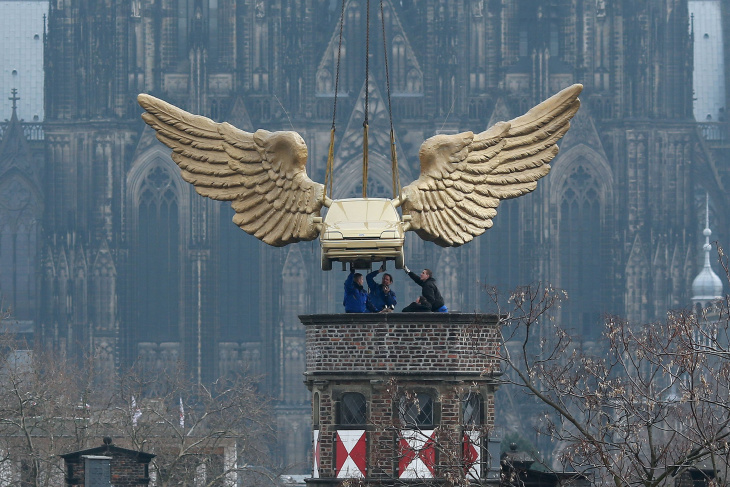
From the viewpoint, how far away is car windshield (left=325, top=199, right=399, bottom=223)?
25.1m

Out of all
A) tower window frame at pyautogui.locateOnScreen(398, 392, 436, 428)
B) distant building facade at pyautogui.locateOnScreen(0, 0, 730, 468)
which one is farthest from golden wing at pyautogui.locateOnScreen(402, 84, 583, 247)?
distant building facade at pyautogui.locateOnScreen(0, 0, 730, 468)

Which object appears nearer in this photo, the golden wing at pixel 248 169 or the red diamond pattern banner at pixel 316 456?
the red diamond pattern banner at pixel 316 456

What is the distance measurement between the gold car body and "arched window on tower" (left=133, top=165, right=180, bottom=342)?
70691 millimetres

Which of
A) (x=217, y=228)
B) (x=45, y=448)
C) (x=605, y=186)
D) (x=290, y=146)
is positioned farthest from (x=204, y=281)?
(x=290, y=146)

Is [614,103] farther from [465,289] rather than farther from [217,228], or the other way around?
[217,228]

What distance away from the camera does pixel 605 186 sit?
9500cm

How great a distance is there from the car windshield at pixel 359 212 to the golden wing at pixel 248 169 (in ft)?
2.69

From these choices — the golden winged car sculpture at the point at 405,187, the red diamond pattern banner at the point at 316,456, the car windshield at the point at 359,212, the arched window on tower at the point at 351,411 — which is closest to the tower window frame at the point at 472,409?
the arched window on tower at the point at 351,411

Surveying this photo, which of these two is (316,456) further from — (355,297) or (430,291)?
(430,291)

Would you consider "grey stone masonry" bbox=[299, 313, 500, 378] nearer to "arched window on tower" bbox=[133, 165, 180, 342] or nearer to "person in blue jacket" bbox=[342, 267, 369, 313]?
"person in blue jacket" bbox=[342, 267, 369, 313]

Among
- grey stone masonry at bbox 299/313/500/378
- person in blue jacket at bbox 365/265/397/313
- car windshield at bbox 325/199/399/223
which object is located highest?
car windshield at bbox 325/199/399/223

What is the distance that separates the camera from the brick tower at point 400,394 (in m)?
24.3

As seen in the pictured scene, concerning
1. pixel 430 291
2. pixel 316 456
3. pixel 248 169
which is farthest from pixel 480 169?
pixel 316 456

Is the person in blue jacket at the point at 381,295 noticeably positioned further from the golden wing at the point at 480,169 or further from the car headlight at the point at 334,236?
the car headlight at the point at 334,236
